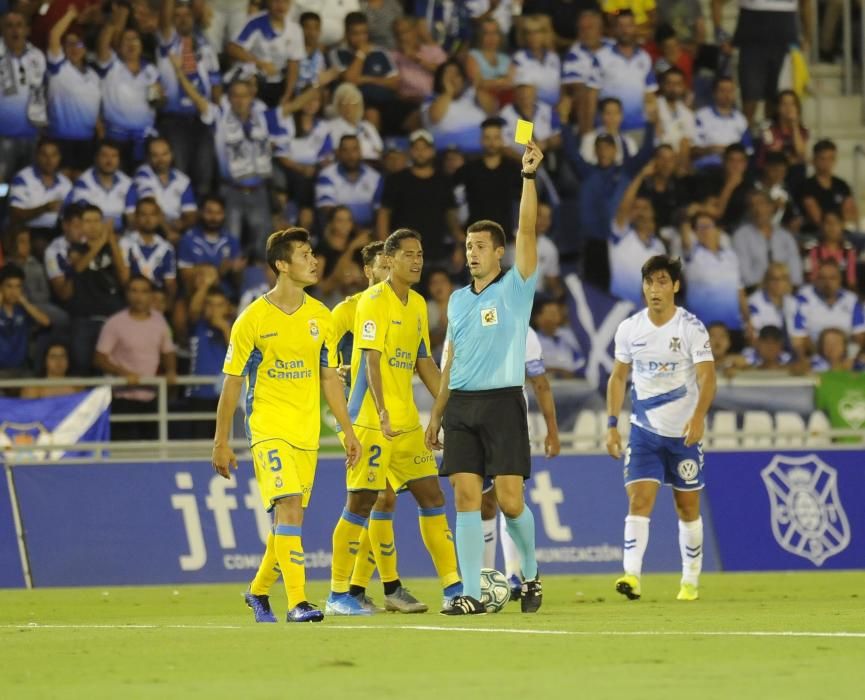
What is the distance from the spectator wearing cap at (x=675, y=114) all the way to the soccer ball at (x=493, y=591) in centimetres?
1231

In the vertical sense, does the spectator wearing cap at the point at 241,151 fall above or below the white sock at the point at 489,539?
above

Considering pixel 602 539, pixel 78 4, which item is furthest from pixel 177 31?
pixel 602 539

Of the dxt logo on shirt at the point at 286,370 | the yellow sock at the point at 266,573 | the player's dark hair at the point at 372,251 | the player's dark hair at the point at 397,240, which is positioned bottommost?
the yellow sock at the point at 266,573

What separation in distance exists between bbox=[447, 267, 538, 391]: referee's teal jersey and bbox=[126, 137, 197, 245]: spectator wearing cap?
31.0 ft

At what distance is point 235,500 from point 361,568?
5.30 m

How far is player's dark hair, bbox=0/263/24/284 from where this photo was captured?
19.8 meters

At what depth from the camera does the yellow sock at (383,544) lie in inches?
523

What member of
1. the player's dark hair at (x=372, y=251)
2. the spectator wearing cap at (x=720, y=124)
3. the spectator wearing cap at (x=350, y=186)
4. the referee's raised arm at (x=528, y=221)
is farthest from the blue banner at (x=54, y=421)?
the spectator wearing cap at (x=720, y=124)

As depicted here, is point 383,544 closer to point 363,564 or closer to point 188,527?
point 363,564

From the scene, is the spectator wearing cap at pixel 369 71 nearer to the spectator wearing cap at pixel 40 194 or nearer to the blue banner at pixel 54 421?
the spectator wearing cap at pixel 40 194

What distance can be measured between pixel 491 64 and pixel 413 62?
101 centimetres

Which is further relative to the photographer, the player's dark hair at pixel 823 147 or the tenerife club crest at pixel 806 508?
the player's dark hair at pixel 823 147

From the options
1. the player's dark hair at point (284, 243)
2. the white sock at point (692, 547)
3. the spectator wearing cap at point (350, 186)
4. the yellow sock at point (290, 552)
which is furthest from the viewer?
the spectator wearing cap at point (350, 186)

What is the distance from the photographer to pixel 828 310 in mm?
22375
